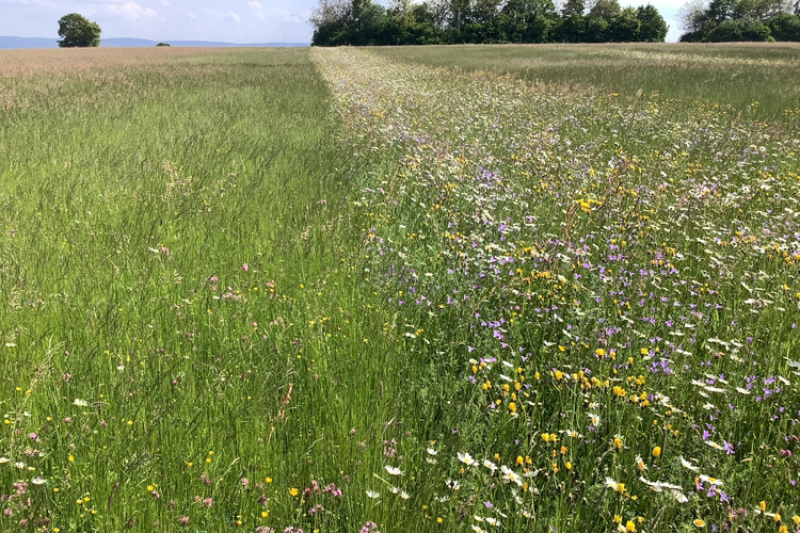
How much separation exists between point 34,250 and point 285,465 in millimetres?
3232

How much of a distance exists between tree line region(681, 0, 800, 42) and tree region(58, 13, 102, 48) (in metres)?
100

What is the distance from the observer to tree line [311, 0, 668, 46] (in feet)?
244

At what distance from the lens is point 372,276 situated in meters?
3.98

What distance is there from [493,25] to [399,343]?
85136 mm

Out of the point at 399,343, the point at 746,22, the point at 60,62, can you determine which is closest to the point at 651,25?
the point at 746,22

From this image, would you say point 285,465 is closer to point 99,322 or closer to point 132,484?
point 132,484

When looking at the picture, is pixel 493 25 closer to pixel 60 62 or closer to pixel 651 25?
pixel 651 25

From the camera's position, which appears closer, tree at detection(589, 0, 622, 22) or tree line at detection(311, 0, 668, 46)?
tree line at detection(311, 0, 668, 46)

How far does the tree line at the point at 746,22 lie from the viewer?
67.6 m

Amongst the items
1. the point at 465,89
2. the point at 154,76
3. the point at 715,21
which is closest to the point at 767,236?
the point at 465,89

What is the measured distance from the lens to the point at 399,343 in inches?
123

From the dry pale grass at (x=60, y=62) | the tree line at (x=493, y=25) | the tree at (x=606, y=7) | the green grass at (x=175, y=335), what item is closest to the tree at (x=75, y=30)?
the tree line at (x=493, y=25)

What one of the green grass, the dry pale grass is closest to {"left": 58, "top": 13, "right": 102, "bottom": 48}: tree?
the dry pale grass

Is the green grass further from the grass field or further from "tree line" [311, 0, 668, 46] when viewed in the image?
"tree line" [311, 0, 668, 46]
